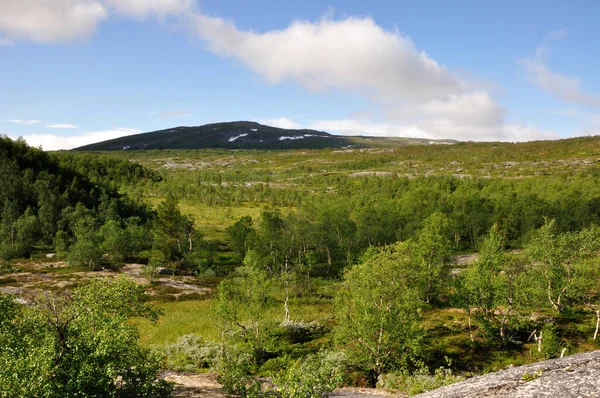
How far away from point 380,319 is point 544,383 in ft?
72.5

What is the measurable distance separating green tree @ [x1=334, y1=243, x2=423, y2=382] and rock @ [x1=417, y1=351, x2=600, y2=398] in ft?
63.1

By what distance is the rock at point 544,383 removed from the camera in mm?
14172

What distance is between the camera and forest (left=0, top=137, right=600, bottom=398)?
1914 cm

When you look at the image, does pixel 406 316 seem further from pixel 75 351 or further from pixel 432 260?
pixel 75 351

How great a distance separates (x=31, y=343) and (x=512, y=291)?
4843 cm

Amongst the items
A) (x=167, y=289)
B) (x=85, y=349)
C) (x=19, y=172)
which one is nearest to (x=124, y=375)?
(x=85, y=349)

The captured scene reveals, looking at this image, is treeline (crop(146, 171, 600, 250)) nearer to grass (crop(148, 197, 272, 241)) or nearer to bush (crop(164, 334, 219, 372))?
grass (crop(148, 197, 272, 241))

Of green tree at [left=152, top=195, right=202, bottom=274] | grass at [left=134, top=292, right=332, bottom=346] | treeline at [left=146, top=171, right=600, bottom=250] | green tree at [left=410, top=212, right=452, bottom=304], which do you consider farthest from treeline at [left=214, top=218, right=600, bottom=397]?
treeline at [left=146, top=171, right=600, bottom=250]

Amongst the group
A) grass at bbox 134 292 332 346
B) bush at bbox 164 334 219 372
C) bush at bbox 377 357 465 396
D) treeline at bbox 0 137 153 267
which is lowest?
grass at bbox 134 292 332 346

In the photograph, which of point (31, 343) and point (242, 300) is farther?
point (242, 300)

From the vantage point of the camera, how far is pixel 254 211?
6934 inches

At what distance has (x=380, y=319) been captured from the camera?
36.5 metres

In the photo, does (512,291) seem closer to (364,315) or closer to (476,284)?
(476,284)

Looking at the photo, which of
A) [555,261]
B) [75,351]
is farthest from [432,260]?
[75,351]
